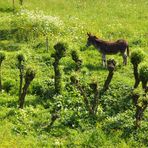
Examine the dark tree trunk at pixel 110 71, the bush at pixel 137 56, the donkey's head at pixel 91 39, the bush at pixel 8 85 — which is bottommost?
the bush at pixel 8 85

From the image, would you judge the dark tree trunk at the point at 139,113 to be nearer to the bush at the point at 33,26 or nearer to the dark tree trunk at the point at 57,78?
the dark tree trunk at the point at 57,78

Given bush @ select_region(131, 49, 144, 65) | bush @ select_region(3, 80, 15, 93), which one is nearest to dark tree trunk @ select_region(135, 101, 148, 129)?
bush @ select_region(131, 49, 144, 65)

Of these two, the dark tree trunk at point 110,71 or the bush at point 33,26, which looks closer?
the dark tree trunk at point 110,71

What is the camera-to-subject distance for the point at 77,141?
1927 centimetres

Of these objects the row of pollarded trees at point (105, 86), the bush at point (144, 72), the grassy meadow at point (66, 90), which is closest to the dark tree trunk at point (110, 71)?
the row of pollarded trees at point (105, 86)

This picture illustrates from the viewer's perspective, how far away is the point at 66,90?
912 inches

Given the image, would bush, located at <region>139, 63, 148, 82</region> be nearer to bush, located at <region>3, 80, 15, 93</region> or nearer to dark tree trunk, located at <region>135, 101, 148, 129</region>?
dark tree trunk, located at <region>135, 101, 148, 129</region>

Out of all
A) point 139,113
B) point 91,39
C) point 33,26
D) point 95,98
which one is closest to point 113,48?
point 91,39

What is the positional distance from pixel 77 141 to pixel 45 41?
39.3 feet

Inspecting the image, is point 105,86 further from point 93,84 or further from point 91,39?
point 91,39

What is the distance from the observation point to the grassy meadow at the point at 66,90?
1952 centimetres

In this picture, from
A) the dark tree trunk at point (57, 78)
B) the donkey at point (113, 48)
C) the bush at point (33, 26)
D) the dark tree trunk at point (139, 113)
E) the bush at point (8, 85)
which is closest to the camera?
the dark tree trunk at point (139, 113)

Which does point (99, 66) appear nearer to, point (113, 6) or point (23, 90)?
point (23, 90)

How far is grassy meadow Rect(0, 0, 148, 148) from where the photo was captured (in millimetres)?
19516
